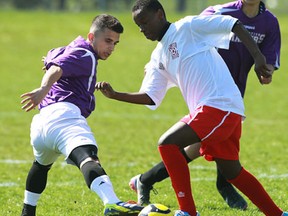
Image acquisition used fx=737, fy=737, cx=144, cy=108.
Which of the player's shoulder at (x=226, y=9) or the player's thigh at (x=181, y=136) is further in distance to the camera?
the player's shoulder at (x=226, y=9)

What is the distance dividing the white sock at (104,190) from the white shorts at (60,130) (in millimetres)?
335

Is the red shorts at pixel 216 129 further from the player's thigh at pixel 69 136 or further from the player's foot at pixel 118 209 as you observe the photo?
the player's foot at pixel 118 209

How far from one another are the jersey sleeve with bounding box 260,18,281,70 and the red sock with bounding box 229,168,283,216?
4.60 ft

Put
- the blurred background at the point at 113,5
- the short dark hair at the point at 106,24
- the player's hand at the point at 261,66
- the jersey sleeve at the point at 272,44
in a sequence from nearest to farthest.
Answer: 1. the player's hand at the point at 261,66
2. the short dark hair at the point at 106,24
3. the jersey sleeve at the point at 272,44
4. the blurred background at the point at 113,5

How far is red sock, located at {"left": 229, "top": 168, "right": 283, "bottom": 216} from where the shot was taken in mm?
5980

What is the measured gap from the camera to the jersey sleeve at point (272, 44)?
22.8ft

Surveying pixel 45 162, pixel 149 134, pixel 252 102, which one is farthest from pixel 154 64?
pixel 252 102

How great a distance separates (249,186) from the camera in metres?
6.01

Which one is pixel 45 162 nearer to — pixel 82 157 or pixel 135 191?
pixel 82 157

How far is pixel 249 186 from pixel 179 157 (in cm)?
68

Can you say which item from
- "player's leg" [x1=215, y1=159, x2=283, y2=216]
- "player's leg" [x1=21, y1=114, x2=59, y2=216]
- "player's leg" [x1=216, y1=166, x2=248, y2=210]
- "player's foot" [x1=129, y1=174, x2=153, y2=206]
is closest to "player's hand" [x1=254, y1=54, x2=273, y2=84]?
"player's leg" [x1=215, y1=159, x2=283, y2=216]

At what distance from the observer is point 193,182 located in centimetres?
829

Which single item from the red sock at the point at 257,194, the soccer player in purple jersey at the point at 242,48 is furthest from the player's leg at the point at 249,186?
the soccer player in purple jersey at the point at 242,48

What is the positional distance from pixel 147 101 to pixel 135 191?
156 centimetres
